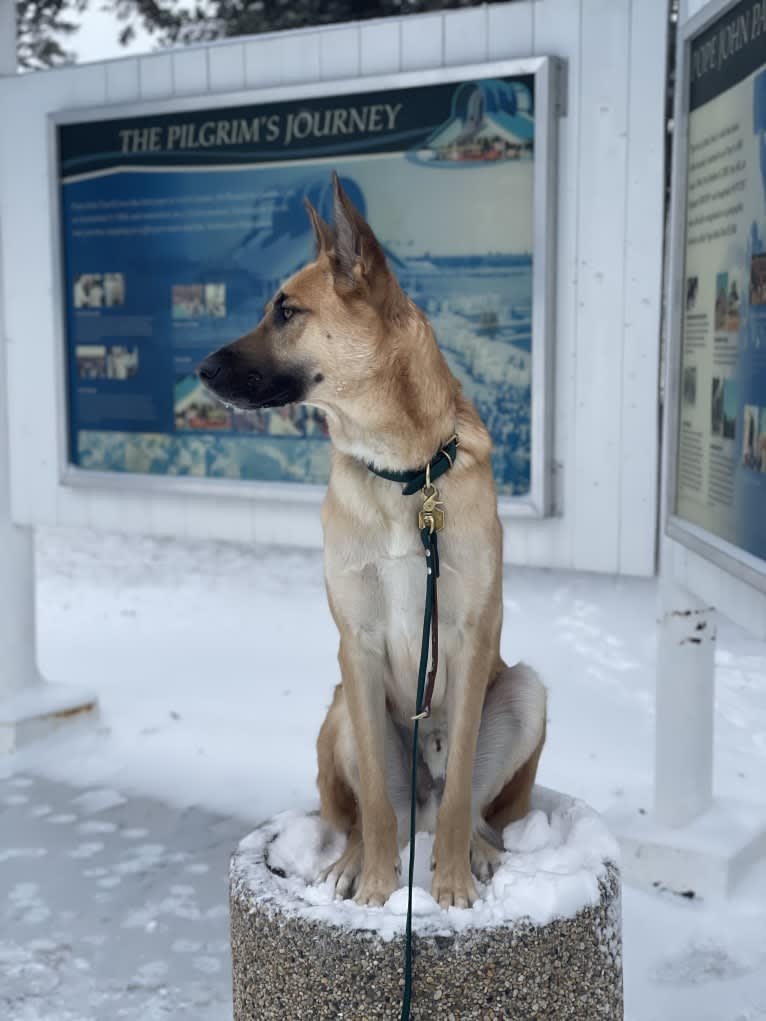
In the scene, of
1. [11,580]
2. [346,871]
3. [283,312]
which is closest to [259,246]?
[11,580]

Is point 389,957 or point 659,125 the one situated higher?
point 659,125

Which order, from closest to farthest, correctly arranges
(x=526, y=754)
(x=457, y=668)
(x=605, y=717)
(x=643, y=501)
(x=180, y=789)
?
(x=457, y=668) → (x=526, y=754) → (x=643, y=501) → (x=180, y=789) → (x=605, y=717)

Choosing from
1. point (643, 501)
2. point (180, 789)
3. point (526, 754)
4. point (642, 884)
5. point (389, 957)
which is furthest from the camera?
point (180, 789)

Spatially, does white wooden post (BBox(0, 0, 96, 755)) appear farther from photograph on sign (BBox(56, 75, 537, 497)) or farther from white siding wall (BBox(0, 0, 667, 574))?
white siding wall (BBox(0, 0, 667, 574))

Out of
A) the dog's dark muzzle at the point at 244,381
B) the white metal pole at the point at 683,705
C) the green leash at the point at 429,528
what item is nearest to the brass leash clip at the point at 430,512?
the green leash at the point at 429,528

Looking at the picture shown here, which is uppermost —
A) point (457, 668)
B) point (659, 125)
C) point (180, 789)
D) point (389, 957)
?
point (659, 125)

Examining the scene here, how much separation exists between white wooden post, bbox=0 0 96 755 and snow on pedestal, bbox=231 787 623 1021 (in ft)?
10.7

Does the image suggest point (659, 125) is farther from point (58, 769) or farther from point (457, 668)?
point (58, 769)

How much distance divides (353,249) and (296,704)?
→ 14.0ft

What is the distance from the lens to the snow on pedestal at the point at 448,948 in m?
2.19

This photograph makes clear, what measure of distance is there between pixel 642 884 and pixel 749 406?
1772 mm

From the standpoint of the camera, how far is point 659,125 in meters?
3.96

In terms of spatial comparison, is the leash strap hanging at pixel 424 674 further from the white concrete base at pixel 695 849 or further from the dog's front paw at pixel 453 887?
the white concrete base at pixel 695 849

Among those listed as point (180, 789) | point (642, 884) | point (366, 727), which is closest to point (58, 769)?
point (180, 789)
